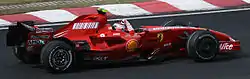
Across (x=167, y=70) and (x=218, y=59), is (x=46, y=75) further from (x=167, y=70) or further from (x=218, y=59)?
(x=218, y=59)

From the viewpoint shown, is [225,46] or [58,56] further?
[225,46]

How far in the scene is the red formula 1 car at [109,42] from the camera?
900 centimetres

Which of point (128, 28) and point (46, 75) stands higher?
point (128, 28)

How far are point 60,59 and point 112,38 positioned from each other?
2.79ft

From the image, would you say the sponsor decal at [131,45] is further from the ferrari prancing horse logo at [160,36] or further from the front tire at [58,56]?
the front tire at [58,56]

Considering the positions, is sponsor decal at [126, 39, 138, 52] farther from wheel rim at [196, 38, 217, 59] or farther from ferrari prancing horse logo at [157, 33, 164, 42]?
wheel rim at [196, 38, 217, 59]

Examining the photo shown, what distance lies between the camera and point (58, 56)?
869 centimetres

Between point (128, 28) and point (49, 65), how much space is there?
1.35 m

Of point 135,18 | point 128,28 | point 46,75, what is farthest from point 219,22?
A: point 46,75

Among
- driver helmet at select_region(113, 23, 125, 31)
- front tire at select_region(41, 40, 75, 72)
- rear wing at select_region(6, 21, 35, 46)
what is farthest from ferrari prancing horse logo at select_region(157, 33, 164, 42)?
rear wing at select_region(6, 21, 35, 46)

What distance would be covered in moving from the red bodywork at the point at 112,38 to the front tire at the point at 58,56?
18cm

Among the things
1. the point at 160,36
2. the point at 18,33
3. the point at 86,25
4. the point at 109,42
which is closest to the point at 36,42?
the point at 18,33

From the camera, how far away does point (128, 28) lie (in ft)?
30.6

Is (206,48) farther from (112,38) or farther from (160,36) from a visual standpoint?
(112,38)
